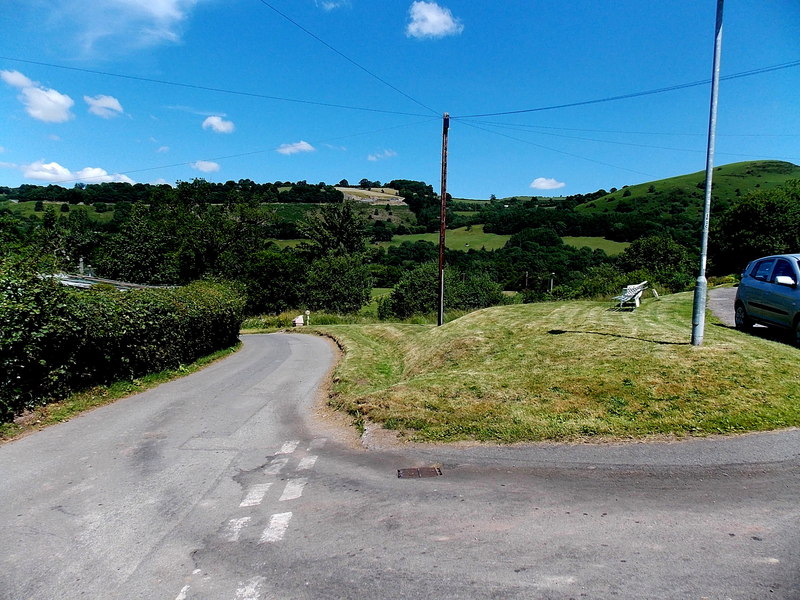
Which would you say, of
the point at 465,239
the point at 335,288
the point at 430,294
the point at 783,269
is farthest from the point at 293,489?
the point at 465,239

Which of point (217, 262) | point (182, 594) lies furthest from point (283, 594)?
point (217, 262)

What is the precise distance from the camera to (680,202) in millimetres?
99062

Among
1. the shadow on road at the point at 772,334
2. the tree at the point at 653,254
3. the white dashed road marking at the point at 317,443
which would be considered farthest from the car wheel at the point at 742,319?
the tree at the point at 653,254

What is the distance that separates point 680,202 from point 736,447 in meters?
109

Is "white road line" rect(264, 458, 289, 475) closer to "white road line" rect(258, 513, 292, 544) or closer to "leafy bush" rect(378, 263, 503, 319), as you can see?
"white road line" rect(258, 513, 292, 544)

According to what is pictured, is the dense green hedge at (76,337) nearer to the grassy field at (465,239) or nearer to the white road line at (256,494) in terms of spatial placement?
the white road line at (256,494)

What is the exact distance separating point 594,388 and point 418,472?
3.31 m

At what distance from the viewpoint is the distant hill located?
9524cm

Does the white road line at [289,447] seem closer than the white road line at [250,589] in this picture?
No

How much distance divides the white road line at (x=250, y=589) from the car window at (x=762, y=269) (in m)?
10.8

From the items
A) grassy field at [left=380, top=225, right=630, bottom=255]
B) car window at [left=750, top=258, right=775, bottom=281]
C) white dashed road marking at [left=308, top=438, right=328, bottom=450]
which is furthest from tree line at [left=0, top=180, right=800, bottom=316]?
white dashed road marking at [left=308, top=438, right=328, bottom=450]

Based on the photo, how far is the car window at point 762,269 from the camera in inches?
398

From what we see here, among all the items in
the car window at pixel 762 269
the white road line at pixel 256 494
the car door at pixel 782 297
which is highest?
the car window at pixel 762 269

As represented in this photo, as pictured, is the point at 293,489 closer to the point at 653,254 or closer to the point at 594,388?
the point at 594,388
